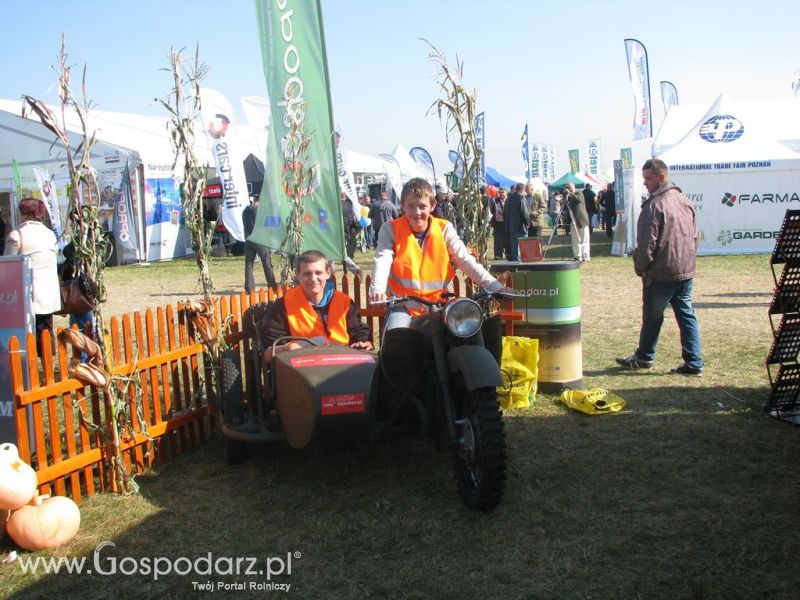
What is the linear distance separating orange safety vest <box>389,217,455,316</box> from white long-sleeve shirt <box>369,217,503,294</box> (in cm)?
4

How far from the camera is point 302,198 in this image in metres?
6.77

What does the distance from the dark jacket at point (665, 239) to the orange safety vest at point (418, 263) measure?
220 cm

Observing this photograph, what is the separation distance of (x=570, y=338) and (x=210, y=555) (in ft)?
11.4

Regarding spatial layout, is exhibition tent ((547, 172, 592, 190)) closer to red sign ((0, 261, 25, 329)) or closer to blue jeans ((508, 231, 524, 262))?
blue jeans ((508, 231, 524, 262))

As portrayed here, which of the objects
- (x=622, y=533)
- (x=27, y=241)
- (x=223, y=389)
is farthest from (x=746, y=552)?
(x=27, y=241)

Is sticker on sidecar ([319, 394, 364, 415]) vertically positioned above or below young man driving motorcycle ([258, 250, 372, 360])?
below

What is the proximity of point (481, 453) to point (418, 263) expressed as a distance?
1.57m

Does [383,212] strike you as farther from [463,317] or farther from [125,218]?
[463,317]

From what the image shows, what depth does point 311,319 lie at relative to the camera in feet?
15.7

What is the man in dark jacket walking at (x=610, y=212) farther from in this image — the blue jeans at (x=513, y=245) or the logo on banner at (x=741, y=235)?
the blue jeans at (x=513, y=245)

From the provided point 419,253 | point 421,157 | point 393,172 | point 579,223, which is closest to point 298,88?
point 419,253

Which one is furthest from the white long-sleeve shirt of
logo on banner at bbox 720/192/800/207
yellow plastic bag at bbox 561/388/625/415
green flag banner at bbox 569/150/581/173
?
green flag banner at bbox 569/150/581/173

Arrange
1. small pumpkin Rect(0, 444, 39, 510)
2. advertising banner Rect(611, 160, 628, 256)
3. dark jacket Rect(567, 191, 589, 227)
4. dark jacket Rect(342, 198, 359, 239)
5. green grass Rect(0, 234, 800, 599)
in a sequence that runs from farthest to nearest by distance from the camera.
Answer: dark jacket Rect(342, 198, 359, 239) < advertising banner Rect(611, 160, 628, 256) < dark jacket Rect(567, 191, 589, 227) < small pumpkin Rect(0, 444, 39, 510) < green grass Rect(0, 234, 800, 599)

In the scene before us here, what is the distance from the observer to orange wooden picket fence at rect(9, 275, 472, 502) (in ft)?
13.5
